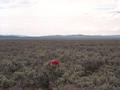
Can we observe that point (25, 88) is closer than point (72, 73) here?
Yes

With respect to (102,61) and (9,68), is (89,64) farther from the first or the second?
(9,68)

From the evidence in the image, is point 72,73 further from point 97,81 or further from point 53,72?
point 97,81

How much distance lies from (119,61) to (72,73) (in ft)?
12.8

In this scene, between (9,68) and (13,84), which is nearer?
(13,84)

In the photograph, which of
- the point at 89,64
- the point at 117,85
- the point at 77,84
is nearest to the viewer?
the point at 117,85

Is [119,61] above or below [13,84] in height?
above

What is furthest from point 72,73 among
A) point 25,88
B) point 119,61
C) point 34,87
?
point 119,61

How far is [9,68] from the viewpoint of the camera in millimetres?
7004

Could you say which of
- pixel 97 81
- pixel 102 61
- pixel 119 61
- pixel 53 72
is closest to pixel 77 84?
pixel 97 81

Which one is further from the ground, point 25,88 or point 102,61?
point 102,61

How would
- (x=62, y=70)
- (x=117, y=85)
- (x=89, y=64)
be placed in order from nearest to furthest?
(x=117, y=85) < (x=62, y=70) < (x=89, y=64)

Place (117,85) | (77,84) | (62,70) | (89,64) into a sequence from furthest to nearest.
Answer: (89,64) → (62,70) → (77,84) → (117,85)

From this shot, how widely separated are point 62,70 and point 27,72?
2070mm

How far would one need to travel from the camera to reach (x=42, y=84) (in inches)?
218
